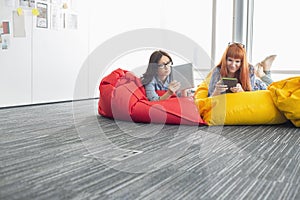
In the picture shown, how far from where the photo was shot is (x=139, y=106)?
2387mm

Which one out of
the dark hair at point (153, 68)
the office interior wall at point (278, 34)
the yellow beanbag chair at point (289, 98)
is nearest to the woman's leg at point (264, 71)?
the office interior wall at point (278, 34)

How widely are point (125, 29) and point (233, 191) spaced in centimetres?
385

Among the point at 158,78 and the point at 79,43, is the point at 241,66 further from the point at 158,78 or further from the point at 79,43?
the point at 79,43

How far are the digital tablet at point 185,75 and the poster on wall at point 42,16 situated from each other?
5.88ft

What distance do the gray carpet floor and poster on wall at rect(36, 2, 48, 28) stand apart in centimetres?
150

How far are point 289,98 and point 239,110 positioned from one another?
Result: 1.14 ft

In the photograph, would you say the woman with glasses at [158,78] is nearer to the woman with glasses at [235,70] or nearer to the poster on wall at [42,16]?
the woman with glasses at [235,70]

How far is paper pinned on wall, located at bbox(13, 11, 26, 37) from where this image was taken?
3225mm

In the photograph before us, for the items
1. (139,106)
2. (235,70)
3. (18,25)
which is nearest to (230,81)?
(235,70)

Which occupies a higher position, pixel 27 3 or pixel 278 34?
pixel 27 3

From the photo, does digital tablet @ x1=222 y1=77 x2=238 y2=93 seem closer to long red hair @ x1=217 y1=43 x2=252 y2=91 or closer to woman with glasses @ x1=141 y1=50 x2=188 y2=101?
long red hair @ x1=217 y1=43 x2=252 y2=91

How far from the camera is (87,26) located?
13.5 ft

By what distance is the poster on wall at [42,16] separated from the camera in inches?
136

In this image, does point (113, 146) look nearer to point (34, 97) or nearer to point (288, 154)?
point (288, 154)
